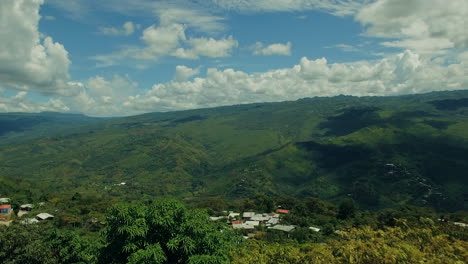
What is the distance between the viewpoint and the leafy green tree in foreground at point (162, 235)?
21.9 metres

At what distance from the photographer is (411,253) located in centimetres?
1617

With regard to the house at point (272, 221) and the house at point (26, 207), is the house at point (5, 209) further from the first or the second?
the house at point (272, 221)

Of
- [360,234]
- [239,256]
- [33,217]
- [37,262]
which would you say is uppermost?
[360,234]

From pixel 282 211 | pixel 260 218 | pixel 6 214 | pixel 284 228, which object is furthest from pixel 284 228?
pixel 6 214

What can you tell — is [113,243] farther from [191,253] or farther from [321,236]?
[321,236]

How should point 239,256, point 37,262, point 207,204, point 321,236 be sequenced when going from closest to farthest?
point 239,256 → point 37,262 → point 321,236 → point 207,204

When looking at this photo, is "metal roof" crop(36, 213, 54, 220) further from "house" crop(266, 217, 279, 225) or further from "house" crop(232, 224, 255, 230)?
"house" crop(266, 217, 279, 225)

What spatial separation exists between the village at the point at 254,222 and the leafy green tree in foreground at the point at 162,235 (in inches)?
2198

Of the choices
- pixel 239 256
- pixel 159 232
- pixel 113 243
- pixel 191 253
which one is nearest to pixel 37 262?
pixel 113 243

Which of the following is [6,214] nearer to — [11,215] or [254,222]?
[11,215]

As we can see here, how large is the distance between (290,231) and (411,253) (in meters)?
70.3

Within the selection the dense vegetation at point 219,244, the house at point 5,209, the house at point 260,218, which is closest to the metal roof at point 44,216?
the house at point 5,209

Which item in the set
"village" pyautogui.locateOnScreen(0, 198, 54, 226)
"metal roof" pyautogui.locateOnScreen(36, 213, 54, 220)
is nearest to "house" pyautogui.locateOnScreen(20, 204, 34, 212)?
"village" pyautogui.locateOnScreen(0, 198, 54, 226)

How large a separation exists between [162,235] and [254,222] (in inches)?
2950
